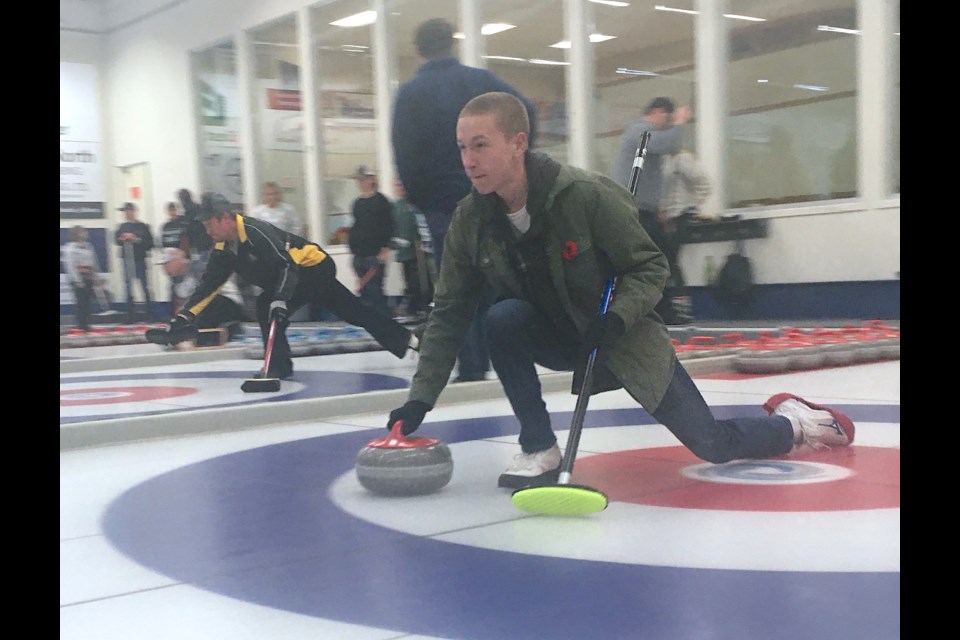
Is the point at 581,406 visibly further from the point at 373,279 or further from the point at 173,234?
the point at 173,234

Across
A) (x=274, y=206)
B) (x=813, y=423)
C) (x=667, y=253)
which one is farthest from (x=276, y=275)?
(x=274, y=206)

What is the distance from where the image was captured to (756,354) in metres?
5.83

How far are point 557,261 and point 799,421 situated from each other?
1043 millimetres

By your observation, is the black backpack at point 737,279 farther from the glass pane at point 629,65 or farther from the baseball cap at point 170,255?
the baseball cap at point 170,255

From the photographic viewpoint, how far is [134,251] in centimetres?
983

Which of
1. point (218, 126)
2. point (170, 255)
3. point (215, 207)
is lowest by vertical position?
point (170, 255)

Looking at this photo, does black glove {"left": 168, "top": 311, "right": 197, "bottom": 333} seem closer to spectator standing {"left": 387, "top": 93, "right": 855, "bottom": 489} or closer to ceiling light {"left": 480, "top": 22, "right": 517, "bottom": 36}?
spectator standing {"left": 387, "top": 93, "right": 855, "bottom": 489}

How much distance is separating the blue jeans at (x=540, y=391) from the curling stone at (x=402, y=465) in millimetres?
256

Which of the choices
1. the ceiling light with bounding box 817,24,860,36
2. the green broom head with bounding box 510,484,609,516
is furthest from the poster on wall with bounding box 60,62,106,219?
the ceiling light with bounding box 817,24,860,36

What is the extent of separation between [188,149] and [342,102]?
5708 mm

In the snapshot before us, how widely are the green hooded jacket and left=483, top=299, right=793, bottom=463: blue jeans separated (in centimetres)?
8

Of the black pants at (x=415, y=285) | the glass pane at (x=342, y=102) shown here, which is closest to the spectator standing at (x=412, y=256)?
the black pants at (x=415, y=285)
